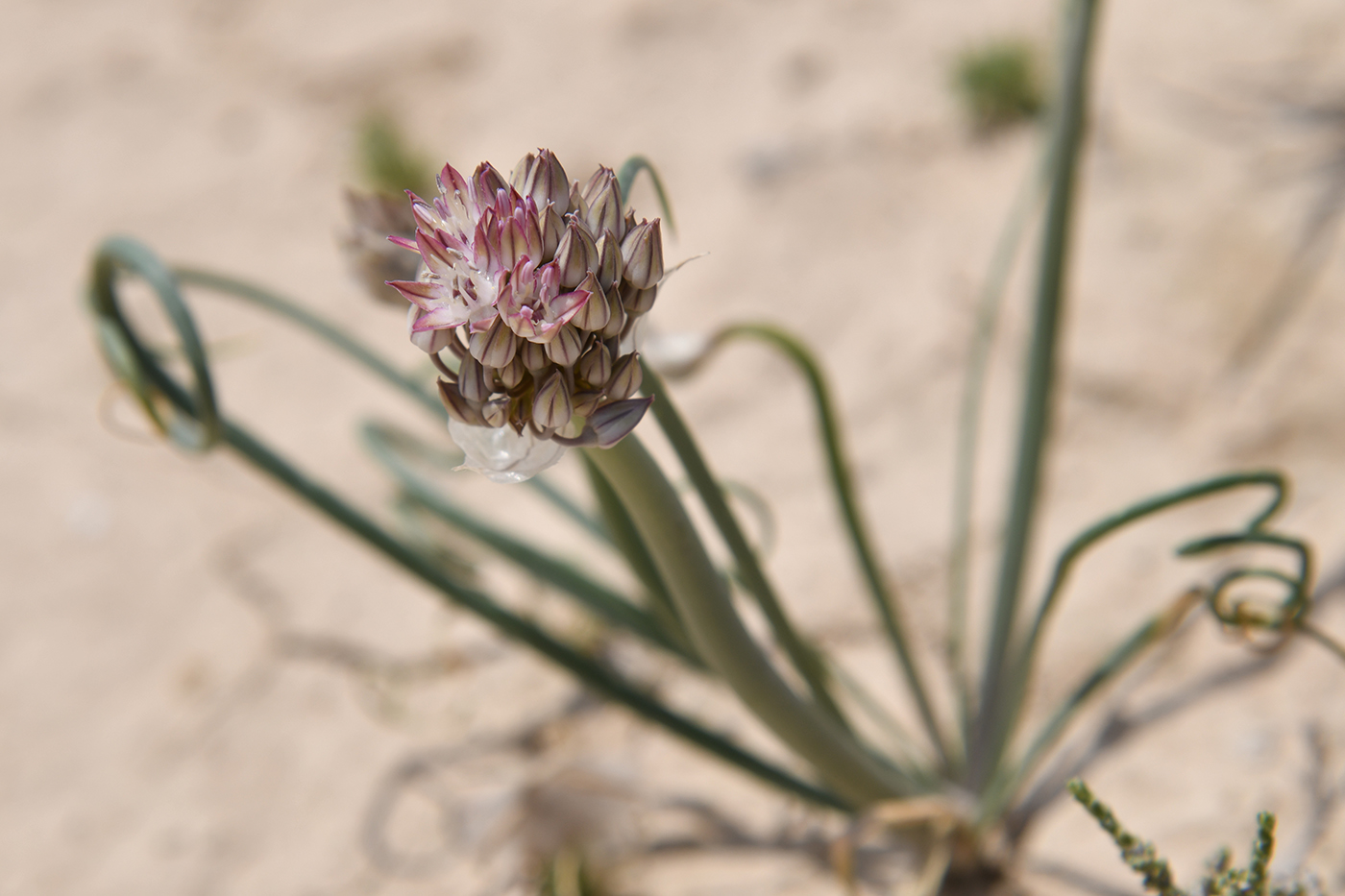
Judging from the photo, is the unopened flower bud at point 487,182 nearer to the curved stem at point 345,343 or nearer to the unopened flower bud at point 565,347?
the unopened flower bud at point 565,347

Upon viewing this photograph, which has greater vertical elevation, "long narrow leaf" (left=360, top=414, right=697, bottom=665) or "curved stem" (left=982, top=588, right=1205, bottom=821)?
"long narrow leaf" (left=360, top=414, right=697, bottom=665)

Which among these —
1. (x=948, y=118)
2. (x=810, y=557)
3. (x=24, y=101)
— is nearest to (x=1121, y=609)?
(x=810, y=557)

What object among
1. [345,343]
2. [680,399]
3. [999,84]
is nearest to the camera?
[345,343]

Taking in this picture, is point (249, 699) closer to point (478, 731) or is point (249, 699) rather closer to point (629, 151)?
point (478, 731)

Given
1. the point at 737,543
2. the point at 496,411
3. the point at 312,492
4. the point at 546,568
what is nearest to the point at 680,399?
the point at 546,568

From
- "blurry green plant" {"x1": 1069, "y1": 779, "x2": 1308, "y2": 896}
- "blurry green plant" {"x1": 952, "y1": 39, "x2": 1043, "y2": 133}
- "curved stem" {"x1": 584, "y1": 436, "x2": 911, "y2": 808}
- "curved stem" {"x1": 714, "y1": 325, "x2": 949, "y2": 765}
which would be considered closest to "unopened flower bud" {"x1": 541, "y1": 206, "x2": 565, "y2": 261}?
"curved stem" {"x1": 584, "y1": 436, "x2": 911, "y2": 808}

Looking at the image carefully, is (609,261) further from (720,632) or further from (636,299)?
(720,632)

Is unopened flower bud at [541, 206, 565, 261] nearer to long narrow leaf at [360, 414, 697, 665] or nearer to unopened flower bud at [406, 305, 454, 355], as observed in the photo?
unopened flower bud at [406, 305, 454, 355]

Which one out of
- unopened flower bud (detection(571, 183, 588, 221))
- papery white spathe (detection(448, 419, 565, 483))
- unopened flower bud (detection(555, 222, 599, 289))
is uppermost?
unopened flower bud (detection(571, 183, 588, 221))
